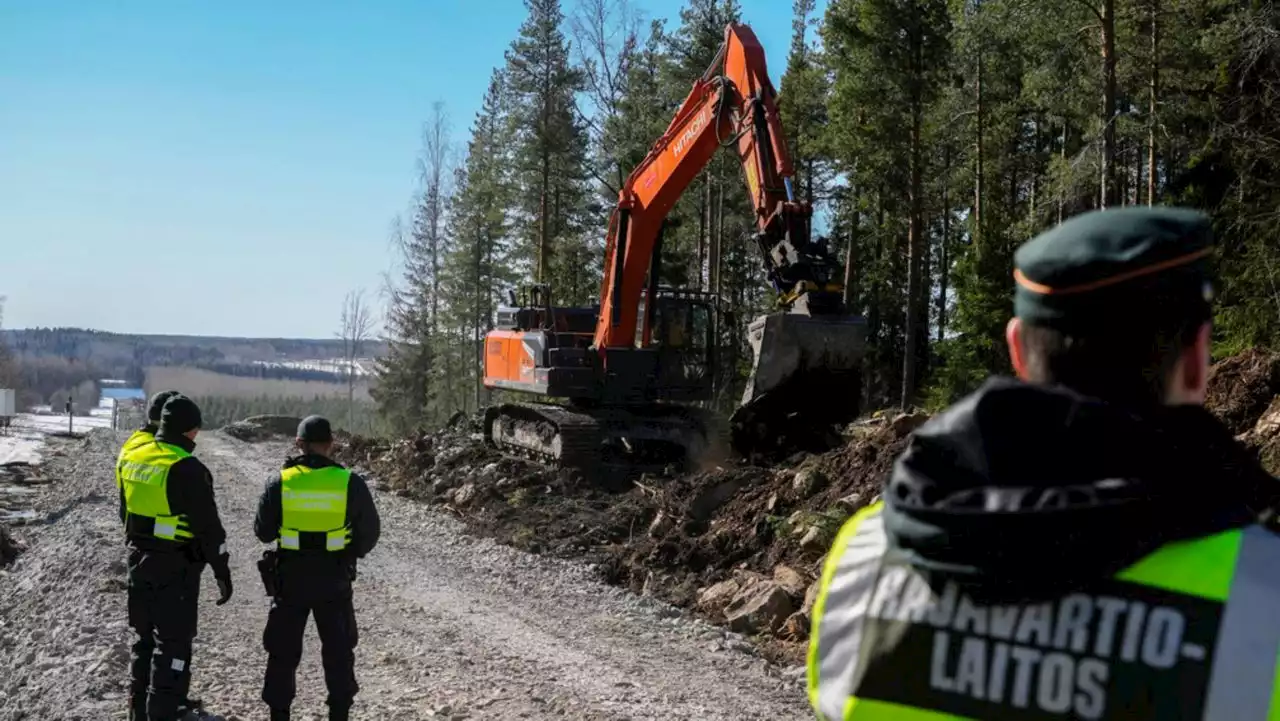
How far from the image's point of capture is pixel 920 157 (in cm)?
2709

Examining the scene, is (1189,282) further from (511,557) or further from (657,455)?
(657,455)

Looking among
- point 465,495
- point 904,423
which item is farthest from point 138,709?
point 465,495

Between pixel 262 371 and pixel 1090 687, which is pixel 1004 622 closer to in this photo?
pixel 1090 687

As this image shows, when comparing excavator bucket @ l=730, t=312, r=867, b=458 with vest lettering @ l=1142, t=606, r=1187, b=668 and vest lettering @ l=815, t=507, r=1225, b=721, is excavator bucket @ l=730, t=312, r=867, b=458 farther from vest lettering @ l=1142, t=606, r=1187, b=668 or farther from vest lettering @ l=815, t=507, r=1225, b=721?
vest lettering @ l=1142, t=606, r=1187, b=668

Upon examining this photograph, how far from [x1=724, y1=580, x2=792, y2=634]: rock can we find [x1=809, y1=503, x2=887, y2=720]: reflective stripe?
702 cm

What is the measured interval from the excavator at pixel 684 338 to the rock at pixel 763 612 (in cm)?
350

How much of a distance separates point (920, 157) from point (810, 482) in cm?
1848

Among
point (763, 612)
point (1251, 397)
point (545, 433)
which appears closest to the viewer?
point (763, 612)

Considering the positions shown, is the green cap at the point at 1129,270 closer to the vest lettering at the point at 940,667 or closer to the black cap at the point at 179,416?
the vest lettering at the point at 940,667

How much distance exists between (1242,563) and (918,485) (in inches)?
15.8

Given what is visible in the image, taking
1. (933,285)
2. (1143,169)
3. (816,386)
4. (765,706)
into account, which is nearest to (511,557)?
(816,386)

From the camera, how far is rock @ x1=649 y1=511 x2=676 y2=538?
1154cm

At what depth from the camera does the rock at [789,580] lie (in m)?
8.78

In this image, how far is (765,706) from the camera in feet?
22.4
